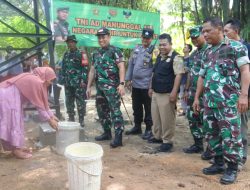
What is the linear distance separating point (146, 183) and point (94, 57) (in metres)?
2.59

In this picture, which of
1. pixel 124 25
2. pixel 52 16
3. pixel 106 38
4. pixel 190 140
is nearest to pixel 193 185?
pixel 190 140

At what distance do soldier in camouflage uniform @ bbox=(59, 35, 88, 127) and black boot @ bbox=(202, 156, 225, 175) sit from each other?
3289 millimetres

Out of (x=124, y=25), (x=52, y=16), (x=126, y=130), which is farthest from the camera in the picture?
(x=124, y=25)

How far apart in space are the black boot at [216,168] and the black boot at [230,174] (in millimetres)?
242

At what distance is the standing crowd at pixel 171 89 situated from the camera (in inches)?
148

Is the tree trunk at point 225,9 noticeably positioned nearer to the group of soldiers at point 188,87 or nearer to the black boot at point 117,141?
the group of soldiers at point 188,87

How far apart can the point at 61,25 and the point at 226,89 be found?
5.45 m

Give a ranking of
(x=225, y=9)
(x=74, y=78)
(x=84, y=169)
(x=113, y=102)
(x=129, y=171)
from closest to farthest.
→ 1. (x=84, y=169)
2. (x=129, y=171)
3. (x=113, y=102)
4. (x=74, y=78)
5. (x=225, y=9)

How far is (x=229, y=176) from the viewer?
3873 mm

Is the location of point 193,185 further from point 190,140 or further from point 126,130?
point 126,130

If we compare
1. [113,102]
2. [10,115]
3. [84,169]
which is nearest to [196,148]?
[113,102]

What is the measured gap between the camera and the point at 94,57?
18.9 ft

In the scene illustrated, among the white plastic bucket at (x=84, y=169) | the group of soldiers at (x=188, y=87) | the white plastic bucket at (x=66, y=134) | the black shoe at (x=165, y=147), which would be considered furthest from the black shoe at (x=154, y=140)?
the white plastic bucket at (x=84, y=169)

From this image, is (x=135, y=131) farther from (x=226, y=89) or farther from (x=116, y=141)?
(x=226, y=89)
